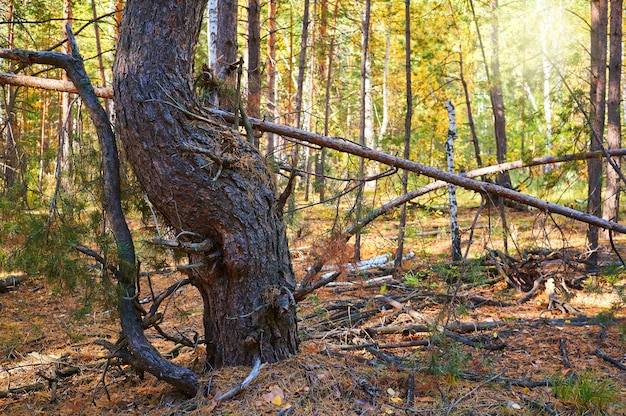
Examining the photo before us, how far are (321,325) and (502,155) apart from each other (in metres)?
8.89

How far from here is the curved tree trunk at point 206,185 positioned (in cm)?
342

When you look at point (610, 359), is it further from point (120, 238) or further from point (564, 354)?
point (120, 238)

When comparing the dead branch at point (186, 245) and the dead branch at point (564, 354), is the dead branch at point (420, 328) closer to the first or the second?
the dead branch at point (564, 354)

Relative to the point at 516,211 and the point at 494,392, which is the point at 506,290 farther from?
the point at 516,211

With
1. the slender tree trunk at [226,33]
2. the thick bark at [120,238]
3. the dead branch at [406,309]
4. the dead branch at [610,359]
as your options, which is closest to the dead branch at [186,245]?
the thick bark at [120,238]

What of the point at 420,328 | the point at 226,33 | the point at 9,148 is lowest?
the point at 420,328

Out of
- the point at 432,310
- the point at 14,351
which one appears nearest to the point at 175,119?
the point at 14,351

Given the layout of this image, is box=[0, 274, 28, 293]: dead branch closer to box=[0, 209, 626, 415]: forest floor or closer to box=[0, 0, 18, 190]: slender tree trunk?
box=[0, 209, 626, 415]: forest floor

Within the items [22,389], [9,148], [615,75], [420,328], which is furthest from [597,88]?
[22,389]

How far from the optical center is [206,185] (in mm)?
3496

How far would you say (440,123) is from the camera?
19000 mm

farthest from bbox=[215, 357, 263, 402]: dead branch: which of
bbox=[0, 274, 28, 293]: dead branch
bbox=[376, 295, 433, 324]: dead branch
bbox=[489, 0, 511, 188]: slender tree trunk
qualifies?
bbox=[489, 0, 511, 188]: slender tree trunk

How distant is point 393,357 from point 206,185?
2308 millimetres

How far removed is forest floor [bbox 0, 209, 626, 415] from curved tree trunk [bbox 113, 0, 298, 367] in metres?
0.29
